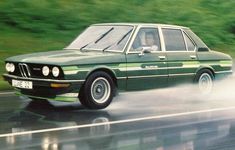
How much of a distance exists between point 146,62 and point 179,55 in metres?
1.08

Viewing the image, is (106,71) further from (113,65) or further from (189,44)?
(189,44)

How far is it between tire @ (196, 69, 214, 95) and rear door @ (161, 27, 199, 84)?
0.28m

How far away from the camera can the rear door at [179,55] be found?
35.3 ft

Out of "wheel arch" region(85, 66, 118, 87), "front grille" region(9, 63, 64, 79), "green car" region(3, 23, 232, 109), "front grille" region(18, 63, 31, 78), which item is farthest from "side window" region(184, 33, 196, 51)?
"front grille" region(18, 63, 31, 78)

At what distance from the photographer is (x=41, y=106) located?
9.76 meters

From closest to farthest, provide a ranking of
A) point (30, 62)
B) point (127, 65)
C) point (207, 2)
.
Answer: point (30, 62) → point (127, 65) → point (207, 2)

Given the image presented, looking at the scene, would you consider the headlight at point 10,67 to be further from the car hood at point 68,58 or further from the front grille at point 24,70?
the front grille at point 24,70

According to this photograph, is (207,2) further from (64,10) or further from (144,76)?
(144,76)

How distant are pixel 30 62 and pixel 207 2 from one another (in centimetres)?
1813

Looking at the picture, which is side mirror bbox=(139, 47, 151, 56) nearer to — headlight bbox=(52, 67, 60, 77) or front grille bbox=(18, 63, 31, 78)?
headlight bbox=(52, 67, 60, 77)

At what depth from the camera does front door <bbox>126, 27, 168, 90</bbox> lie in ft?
32.7

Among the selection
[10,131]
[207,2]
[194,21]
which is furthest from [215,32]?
[10,131]

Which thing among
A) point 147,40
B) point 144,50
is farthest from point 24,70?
point 147,40

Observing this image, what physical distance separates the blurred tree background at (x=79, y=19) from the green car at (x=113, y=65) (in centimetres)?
478
